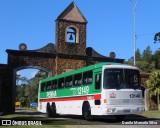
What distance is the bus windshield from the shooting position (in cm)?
1906

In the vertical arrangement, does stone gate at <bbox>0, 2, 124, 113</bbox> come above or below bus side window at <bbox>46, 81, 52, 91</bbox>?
above

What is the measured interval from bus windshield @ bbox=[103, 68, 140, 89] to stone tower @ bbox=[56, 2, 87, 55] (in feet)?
68.3

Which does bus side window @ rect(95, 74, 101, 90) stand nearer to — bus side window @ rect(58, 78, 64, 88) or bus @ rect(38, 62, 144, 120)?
bus @ rect(38, 62, 144, 120)

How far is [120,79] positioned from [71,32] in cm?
2204

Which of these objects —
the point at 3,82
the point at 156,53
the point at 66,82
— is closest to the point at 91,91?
the point at 66,82

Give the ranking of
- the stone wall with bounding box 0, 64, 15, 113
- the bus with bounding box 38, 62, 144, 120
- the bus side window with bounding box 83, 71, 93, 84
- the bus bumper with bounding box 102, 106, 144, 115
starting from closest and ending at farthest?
the bus bumper with bounding box 102, 106, 144, 115 → the bus with bounding box 38, 62, 144, 120 → the bus side window with bounding box 83, 71, 93, 84 → the stone wall with bounding box 0, 64, 15, 113

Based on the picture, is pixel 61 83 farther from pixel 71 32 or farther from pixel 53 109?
pixel 71 32

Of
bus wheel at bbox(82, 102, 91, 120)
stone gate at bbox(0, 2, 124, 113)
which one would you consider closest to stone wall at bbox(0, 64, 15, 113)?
stone gate at bbox(0, 2, 124, 113)

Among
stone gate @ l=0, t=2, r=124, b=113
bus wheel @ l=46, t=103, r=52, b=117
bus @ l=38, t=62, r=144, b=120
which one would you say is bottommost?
bus wheel @ l=46, t=103, r=52, b=117

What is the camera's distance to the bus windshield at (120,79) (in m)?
19.1

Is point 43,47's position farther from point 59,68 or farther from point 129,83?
point 129,83

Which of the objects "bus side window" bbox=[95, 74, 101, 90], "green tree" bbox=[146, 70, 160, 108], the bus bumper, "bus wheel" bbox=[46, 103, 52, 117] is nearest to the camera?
the bus bumper

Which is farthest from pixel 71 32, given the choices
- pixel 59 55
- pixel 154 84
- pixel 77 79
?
pixel 77 79

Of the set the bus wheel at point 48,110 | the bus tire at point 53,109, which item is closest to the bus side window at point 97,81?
the bus tire at point 53,109
